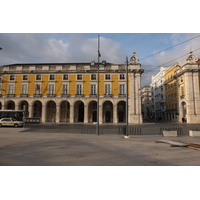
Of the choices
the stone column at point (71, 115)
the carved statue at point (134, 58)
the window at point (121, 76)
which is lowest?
the stone column at point (71, 115)

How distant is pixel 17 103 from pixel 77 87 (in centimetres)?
1565

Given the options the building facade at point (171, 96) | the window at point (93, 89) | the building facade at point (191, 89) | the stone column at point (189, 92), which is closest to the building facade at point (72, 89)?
the window at point (93, 89)

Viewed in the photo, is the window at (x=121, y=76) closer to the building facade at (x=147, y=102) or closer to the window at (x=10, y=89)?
the window at (x=10, y=89)

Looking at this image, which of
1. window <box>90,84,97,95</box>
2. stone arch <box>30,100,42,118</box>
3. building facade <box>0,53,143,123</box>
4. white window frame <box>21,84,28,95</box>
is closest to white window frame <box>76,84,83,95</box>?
building facade <box>0,53,143,123</box>

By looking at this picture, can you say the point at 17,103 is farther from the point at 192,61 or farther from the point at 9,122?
the point at 192,61

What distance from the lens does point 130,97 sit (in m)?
37.8

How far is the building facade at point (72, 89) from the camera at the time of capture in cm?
3859

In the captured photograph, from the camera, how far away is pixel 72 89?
39.9m

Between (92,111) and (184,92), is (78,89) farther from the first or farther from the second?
(184,92)

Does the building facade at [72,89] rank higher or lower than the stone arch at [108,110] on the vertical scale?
higher

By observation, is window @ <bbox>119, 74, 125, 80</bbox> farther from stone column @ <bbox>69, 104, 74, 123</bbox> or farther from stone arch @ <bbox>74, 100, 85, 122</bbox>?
stone column @ <bbox>69, 104, 74, 123</bbox>

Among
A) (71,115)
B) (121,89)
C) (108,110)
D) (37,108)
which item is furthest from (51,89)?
(121,89)

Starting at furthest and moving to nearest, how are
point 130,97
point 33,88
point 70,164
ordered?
point 33,88, point 130,97, point 70,164

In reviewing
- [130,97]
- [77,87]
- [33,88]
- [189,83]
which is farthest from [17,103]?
[189,83]
